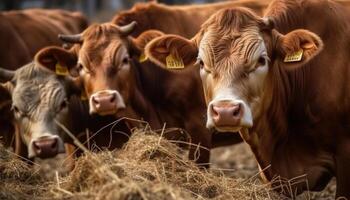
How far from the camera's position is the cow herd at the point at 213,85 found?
20.7 ft

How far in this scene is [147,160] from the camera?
5883 mm

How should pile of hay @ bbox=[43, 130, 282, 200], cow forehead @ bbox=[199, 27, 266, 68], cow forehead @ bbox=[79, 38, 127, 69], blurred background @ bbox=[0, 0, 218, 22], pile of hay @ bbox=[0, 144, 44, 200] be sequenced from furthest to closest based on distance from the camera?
blurred background @ bbox=[0, 0, 218, 22] → cow forehead @ bbox=[79, 38, 127, 69] → cow forehead @ bbox=[199, 27, 266, 68] → pile of hay @ bbox=[0, 144, 44, 200] → pile of hay @ bbox=[43, 130, 282, 200]

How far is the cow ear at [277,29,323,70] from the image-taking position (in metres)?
6.48

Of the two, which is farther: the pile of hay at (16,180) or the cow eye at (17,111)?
the cow eye at (17,111)

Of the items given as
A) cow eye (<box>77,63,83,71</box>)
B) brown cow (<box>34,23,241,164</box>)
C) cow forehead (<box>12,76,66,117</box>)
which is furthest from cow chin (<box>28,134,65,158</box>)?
cow eye (<box>77,63,83,71</box>)

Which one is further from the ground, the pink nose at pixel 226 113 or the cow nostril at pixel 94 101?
the pink nose at pixel 226 113

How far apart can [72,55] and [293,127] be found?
269cm

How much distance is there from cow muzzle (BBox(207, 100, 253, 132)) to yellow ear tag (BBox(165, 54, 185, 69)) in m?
1.12

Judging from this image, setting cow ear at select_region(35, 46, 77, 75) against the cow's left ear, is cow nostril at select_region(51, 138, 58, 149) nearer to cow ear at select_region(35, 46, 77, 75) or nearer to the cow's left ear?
cow ear at select_region(35, 46, 77, 75)

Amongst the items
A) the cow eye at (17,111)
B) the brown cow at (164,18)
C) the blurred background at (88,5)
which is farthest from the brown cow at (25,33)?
the blurred background at (88,5)

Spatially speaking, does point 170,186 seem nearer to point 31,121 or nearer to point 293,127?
point 293,127

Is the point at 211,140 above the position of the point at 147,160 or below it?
below

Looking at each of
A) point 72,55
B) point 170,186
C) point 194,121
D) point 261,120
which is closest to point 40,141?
point 72,55

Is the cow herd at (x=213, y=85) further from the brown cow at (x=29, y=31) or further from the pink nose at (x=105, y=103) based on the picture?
the brown cow at (x=29, y=31)
